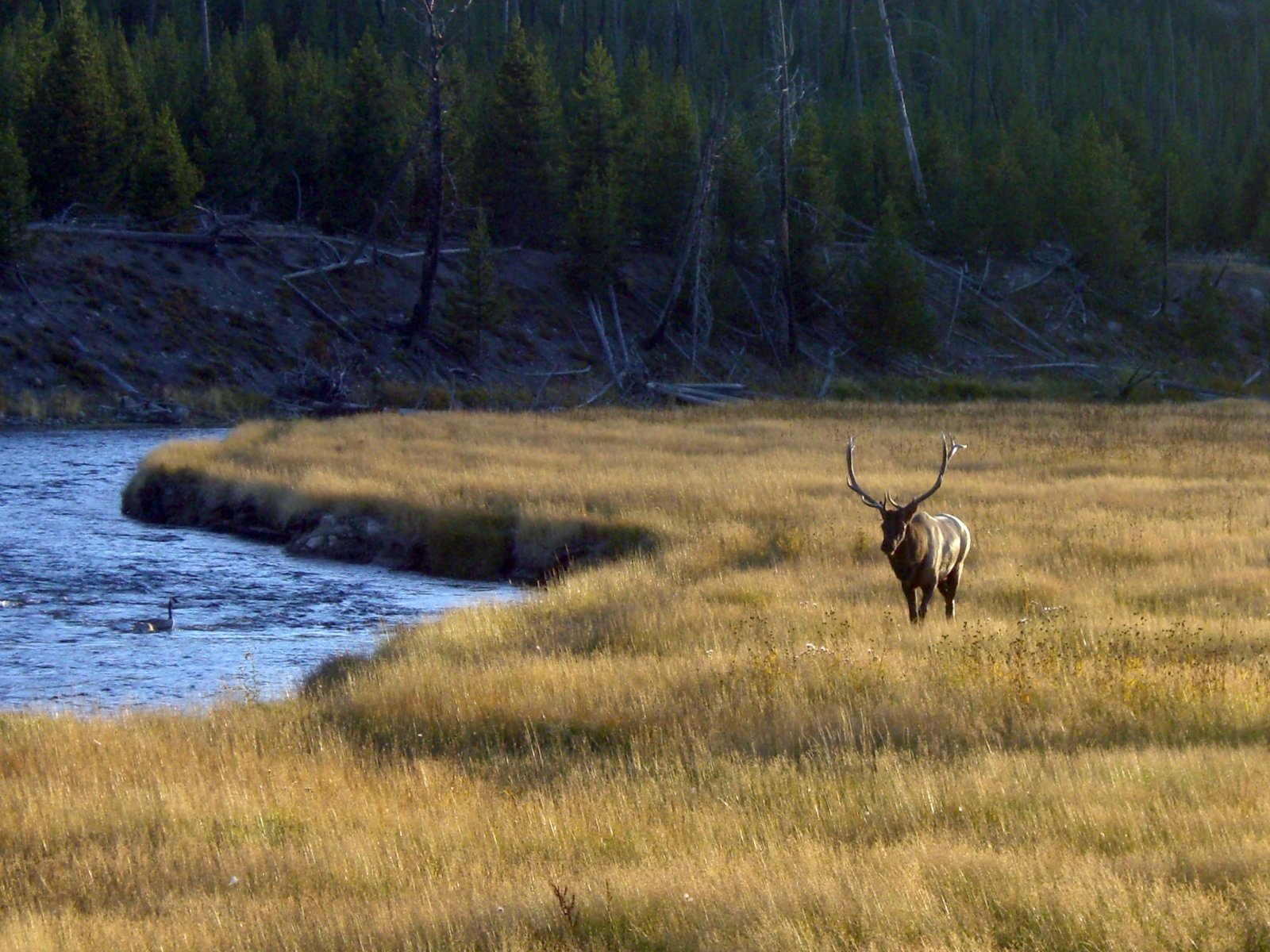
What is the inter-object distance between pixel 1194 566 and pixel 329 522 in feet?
37.4

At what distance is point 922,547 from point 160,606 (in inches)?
338

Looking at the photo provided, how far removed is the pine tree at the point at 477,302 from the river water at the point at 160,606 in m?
20.2

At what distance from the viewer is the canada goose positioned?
15297 millimetres

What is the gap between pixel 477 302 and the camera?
43938 mm

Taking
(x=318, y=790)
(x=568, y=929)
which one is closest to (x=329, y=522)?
(x=318, y=790)

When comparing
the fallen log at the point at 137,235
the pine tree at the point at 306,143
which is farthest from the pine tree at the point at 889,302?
the fallen log at the point at 137,235

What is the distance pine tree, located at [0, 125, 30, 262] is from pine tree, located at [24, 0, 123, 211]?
275 cm

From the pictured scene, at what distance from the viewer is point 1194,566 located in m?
15.2

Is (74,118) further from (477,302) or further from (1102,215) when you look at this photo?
(1102,215)

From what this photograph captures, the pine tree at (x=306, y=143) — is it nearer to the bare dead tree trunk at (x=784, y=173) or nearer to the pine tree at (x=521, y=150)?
the pine tree at (x=521, y=150)

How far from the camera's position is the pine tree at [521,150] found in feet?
164

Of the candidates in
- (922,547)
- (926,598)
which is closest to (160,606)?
(926,598)

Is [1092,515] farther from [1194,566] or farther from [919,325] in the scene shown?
[919,325]

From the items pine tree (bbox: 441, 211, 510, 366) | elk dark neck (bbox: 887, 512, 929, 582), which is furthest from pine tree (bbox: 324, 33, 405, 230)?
elk dark neck (bbox: 887, 512, 929, 582)
